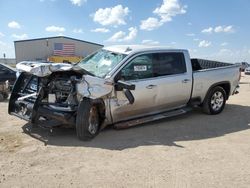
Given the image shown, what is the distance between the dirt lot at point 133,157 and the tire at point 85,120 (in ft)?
0.49

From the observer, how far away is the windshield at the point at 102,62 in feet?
23.4

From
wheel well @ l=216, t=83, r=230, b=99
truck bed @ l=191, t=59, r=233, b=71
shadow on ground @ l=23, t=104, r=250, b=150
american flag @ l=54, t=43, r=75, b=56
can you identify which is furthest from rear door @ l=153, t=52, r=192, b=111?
american flag @ l=54, t=43, r=75, b=56

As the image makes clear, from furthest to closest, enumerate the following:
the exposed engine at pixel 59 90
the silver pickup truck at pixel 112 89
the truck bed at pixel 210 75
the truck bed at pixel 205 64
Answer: the truck bed at pixel 205 64 < the truck bed at pixel 210 75 < the exposed engine at pixel 59 90 < the silver pickup truck at pixel 112 89

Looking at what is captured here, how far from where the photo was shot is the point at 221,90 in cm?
946

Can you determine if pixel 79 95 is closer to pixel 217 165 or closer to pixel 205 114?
pixel 217 165

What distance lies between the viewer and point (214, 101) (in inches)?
370

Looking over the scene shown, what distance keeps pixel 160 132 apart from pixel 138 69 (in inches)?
56.2

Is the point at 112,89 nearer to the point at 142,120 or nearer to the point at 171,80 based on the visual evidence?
the point at 142,120

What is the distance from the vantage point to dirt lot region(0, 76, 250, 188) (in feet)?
15.3

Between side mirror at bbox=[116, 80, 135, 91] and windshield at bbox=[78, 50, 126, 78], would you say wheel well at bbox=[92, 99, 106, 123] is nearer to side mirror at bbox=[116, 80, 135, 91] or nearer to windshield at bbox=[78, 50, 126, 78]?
side mirror at bbox=[116, 80, 135, 91]

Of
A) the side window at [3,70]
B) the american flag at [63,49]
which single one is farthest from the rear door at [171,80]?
the american flag at [63,49]

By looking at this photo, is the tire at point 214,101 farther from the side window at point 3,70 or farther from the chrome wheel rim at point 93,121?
the side window at point 3,70

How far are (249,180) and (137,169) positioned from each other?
5.15 ft

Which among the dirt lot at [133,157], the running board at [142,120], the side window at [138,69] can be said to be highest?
the side window at [138,69]
